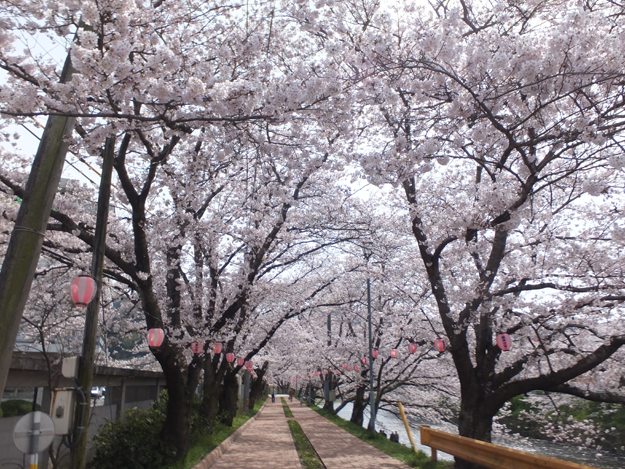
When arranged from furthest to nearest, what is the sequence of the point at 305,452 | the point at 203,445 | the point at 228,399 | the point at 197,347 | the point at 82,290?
1. the point at 228,399
2. the point at 305,452
3. the point at 203,445
4. the point at 197,347
5. the point at 82,290

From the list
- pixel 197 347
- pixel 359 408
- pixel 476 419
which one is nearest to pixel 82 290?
pixel 197 347

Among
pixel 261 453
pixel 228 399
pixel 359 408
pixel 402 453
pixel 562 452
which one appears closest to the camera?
pixel 402 453

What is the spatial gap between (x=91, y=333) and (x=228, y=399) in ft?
48.0

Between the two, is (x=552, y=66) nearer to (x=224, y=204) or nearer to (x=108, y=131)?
(x=108, y=131)

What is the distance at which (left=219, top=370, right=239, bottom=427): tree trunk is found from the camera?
1881 cm

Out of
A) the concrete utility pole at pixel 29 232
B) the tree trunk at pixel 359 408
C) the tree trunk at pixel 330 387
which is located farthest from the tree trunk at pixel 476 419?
the tree trunk at pixel 330 387

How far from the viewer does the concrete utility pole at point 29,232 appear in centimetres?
436

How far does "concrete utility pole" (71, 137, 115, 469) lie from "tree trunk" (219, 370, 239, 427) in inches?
528

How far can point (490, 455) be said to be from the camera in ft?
23.7

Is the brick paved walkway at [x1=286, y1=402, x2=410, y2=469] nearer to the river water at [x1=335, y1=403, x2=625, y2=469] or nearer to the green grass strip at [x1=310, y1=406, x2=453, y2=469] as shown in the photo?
the green grass strip at [x1=310, y1=406, x2=453, y2=469]

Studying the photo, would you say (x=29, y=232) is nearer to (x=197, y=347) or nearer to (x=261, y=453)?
(x=197, y=347)

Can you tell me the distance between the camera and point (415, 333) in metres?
17.2

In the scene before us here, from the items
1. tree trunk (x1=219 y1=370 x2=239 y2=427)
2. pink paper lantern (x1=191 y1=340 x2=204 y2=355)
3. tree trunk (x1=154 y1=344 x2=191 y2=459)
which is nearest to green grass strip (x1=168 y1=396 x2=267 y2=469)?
tree trunk (x1=154 y1=344 x2=191 y2=459)

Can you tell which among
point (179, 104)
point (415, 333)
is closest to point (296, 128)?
point (179, 104)
